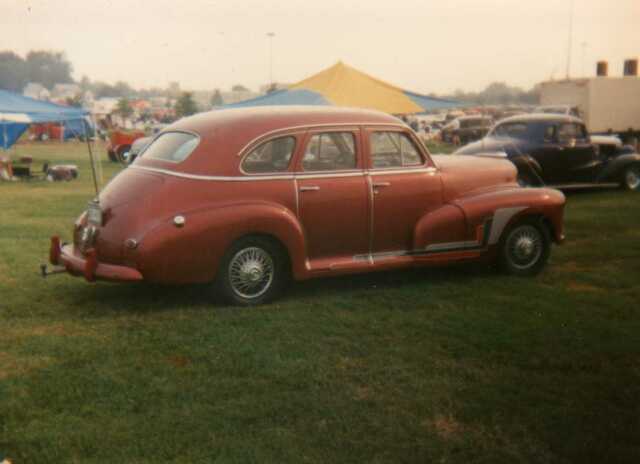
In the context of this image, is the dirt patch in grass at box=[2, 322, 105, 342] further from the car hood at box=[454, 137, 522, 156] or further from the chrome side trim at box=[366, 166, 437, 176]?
the car hood at box=[454, 137, 522, 156]

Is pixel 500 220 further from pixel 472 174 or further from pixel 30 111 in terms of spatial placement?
pixel 30 111

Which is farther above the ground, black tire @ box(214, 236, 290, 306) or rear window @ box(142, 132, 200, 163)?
rear window @ box(142, 132, 200, 163)

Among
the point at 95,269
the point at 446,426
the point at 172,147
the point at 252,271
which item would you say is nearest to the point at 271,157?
the point at 172,147

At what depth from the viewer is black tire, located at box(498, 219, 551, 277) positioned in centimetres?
812

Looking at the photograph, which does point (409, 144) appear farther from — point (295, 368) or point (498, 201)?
point (295, 368)

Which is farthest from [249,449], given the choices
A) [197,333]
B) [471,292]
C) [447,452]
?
[471,292]

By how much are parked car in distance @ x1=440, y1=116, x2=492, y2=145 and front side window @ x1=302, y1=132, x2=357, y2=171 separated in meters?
31.4

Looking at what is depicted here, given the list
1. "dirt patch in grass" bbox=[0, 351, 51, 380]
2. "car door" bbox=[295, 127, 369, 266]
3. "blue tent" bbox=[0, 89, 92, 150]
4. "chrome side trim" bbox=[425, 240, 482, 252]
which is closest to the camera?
"dirt patch in grass" bbox=[0, 351, 51, 380]

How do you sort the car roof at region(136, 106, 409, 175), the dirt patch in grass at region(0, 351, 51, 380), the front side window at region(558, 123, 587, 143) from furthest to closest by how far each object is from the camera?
the front side window at region(558, 123, 587, 143) → the car roof at region(136, 106, 409, 175) → the dirt patch in grass at region(0, 351, 51, 380)

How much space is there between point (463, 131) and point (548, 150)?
24819mm

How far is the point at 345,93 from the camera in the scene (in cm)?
1769

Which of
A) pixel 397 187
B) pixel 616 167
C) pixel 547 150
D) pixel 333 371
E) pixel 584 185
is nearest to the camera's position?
pixel 333 371

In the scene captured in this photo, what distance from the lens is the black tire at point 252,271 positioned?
681cm

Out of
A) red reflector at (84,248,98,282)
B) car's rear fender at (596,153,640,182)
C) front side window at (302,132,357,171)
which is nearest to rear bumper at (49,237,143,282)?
red reflector at (84,248,98,282)
